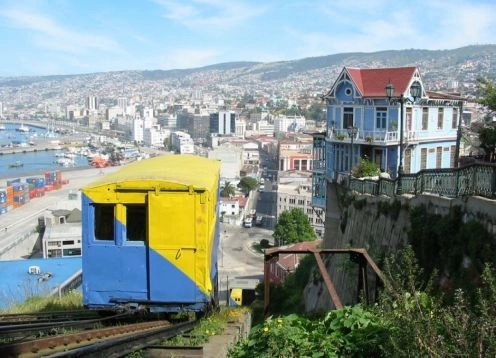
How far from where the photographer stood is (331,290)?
676 cm

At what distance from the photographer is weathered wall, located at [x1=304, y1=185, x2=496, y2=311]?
8.47 meters

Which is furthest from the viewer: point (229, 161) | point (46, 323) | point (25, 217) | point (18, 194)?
point (229, 161)

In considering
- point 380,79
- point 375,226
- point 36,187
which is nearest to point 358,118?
point 380,79

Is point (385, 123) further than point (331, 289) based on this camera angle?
Yes

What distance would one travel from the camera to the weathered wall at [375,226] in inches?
333

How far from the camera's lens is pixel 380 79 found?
76.7 feet

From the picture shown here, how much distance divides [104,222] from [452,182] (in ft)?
18.4

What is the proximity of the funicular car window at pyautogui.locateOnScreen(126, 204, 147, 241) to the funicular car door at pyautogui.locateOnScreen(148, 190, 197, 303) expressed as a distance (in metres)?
0.20

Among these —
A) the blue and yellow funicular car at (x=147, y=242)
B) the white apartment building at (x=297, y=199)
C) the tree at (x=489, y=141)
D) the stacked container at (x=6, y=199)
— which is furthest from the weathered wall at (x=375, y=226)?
the stacked container at (x=6, y=199)

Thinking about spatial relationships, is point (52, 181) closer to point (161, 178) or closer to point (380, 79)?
point (380, 79)

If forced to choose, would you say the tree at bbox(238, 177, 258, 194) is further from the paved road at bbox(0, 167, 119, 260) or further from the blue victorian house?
the blue victorian house

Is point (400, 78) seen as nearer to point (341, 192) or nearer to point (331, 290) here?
point (341, 192)

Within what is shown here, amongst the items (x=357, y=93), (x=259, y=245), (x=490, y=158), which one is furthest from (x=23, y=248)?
(x=490, y=158)

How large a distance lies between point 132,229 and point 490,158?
1189cm
